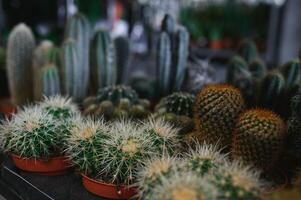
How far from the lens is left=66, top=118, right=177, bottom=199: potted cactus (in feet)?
3.98

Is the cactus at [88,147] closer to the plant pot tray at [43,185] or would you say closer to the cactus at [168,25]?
the plant pot tray at [43,185]

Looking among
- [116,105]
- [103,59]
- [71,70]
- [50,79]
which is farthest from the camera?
[103,59]

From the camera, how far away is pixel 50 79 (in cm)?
204

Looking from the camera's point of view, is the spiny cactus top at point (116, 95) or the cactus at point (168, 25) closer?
the spiny cactus top at point (116, 95)

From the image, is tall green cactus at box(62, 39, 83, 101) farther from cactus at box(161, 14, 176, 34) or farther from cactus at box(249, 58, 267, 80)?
cactus at box(249, 58, 267, 80)

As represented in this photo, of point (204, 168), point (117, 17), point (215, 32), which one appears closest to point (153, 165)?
point (204, 168)

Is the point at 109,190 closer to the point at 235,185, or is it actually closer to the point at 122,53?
the point at 235,185

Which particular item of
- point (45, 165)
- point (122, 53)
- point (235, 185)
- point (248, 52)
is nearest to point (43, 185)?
point (45, 165)

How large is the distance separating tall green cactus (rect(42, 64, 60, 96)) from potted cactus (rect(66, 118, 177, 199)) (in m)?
0.75

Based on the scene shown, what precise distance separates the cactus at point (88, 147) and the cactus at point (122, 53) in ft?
3.54

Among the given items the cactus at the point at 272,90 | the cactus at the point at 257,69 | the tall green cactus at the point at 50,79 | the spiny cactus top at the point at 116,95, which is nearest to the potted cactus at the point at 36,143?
the spiny cactus top at the point at 116,95

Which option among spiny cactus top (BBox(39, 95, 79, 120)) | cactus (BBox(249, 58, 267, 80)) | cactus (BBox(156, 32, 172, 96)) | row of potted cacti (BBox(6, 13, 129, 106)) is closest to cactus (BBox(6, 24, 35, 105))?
row of potted cacti (BBox(6, 13, 129, 106))

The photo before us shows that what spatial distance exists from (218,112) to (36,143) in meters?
0.67

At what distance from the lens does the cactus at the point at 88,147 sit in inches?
50.0
